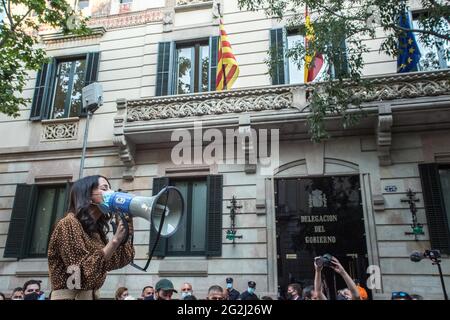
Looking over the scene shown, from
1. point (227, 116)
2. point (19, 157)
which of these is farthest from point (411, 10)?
point (19, 157)

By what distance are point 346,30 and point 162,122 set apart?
6122 millimetres

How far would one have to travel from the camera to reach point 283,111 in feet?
37.3

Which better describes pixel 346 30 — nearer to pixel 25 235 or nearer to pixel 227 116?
pixel 227 116

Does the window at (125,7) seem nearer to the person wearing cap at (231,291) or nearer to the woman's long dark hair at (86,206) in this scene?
the person wearing cap at (231,291)

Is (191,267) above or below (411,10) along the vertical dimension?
below

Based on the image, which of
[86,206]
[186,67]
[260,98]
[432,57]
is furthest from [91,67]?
[86,206]

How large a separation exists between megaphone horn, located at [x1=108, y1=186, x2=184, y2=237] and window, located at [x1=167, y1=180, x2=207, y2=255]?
9.30 metres

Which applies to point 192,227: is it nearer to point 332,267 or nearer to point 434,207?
point 434,207

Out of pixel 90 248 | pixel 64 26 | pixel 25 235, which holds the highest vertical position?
pixel 64 26

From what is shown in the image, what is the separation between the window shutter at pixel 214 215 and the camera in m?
11.4

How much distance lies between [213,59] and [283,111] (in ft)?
12.9

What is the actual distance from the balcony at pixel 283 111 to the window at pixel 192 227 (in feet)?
6.46

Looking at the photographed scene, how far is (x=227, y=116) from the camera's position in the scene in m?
11.8
